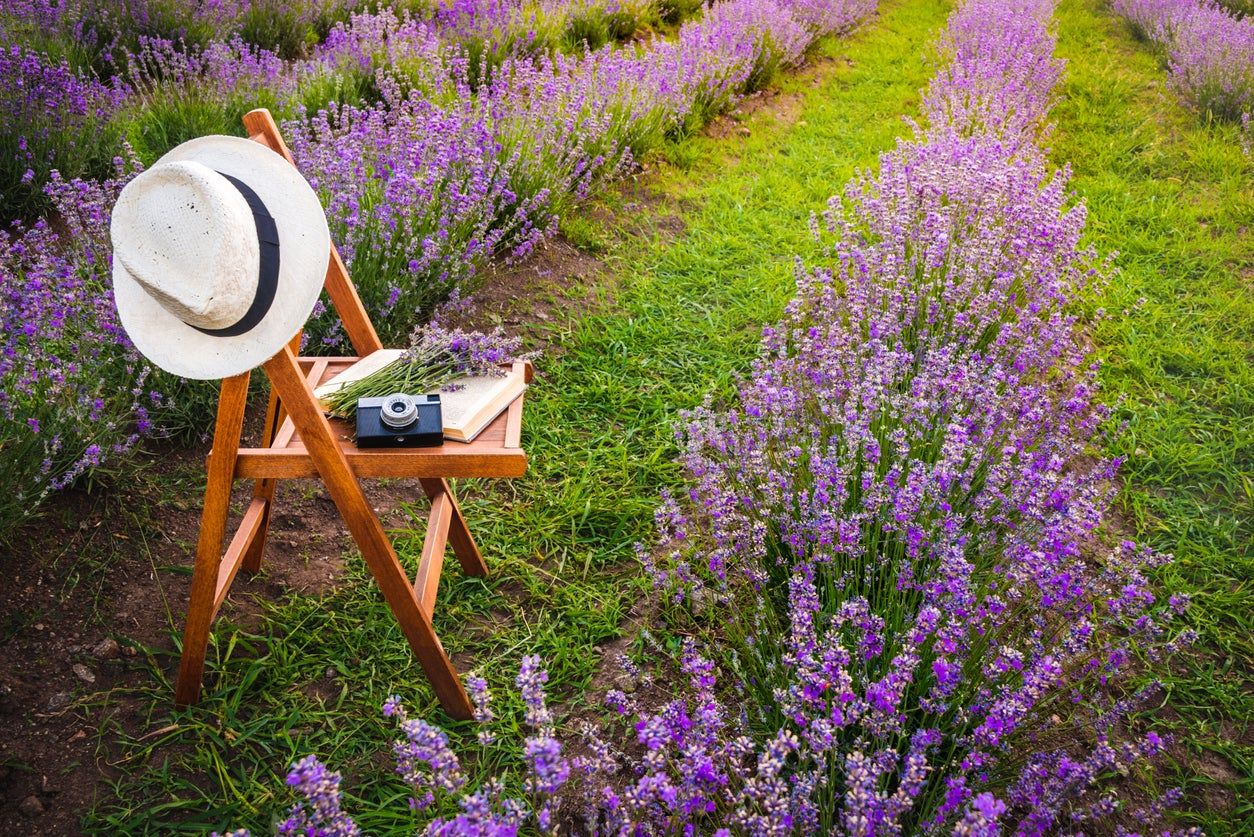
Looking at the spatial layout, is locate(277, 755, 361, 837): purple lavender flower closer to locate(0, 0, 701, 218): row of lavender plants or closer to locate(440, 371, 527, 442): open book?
locate(440, 371, 527, 442): open book

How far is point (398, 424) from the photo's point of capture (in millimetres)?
1938

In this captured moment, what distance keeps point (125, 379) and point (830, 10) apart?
787cm

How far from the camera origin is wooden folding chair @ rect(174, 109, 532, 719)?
1.88 meters

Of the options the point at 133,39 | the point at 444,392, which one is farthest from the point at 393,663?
the point at 133,39

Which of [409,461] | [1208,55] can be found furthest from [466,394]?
[1208,55]

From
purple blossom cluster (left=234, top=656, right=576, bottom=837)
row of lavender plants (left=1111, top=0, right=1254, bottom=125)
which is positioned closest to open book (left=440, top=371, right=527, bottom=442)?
purple blossom cluster (left=234, top=656, right=576, bottom=837)

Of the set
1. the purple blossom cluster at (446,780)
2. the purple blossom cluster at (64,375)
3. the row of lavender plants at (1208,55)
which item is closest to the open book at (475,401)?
the purple blossom cluster at (446,780)

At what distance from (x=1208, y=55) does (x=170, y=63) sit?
301 inches

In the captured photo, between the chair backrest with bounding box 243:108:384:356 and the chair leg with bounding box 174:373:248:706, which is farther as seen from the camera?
the chair backrest with bounding box 243:108:384:356

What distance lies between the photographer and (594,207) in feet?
16.4

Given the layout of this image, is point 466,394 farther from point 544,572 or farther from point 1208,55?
point 1208,55

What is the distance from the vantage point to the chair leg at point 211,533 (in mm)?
1889

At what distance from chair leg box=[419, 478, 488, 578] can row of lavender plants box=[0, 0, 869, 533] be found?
3.24ft

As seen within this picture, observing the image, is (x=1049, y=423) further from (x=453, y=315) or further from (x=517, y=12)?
(x=517, y=12)
